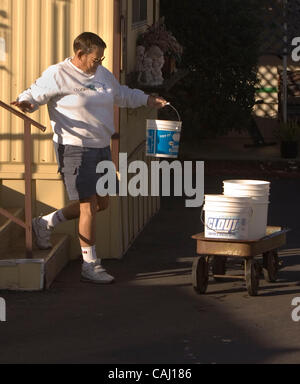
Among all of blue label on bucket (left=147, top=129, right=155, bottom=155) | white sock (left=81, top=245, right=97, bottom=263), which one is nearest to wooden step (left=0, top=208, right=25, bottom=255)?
white sock (left=81, top=245, right=97, bottom=263)

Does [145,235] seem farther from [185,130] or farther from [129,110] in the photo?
[185,130]

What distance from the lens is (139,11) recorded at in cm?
1220

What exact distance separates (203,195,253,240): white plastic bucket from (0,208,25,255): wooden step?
1.86m

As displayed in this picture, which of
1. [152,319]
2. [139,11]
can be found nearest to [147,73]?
[139,11]

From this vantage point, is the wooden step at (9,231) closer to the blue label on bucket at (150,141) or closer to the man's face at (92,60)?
the blue label on bucket at (150,141)

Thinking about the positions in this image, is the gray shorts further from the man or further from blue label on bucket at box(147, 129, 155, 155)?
blue label on bucket at box(147, 129, 155, 155)

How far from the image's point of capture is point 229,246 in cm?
877

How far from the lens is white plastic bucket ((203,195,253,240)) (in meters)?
8.76

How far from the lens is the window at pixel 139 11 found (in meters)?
11.6

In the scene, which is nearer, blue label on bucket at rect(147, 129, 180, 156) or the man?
the man

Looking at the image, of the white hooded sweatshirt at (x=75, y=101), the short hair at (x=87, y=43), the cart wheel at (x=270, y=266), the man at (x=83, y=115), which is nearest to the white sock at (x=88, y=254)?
the man at (x=83, y=115)

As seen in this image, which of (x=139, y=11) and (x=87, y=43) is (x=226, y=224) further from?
(x=139, y=11)

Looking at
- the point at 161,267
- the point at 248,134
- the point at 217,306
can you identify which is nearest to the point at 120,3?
the point at 161,267

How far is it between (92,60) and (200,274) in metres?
1.84
